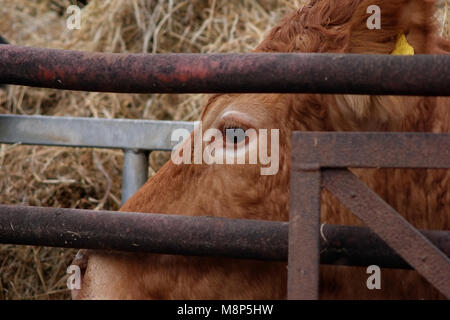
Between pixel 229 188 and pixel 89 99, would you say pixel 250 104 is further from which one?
pixel 89 99

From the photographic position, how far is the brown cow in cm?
174

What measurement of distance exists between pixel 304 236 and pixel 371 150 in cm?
21

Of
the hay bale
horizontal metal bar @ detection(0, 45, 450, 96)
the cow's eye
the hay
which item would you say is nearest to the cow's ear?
the cow's eye

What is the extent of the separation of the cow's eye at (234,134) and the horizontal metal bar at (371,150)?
1.70 feet

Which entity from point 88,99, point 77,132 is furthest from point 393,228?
point 88,99

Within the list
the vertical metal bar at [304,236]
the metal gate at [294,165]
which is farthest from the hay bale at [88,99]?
the vertical metal bar at [304,236]

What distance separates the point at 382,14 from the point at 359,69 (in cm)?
52

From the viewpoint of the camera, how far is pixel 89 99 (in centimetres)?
453

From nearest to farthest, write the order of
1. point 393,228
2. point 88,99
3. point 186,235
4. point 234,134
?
point 393,228 < point 186,235 < point 234,134 < point 88,99

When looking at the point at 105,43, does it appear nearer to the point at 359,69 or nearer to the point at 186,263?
the point at 186,263

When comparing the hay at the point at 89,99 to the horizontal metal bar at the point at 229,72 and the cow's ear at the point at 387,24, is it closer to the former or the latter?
the cow's ear at the point at 387,24

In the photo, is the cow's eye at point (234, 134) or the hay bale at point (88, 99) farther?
the hay bale at point (88, 99)

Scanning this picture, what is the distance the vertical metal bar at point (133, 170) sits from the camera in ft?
10.9

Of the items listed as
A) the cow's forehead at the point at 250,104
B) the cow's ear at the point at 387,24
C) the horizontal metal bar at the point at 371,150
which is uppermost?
the cow's ear at the point at 387,24
